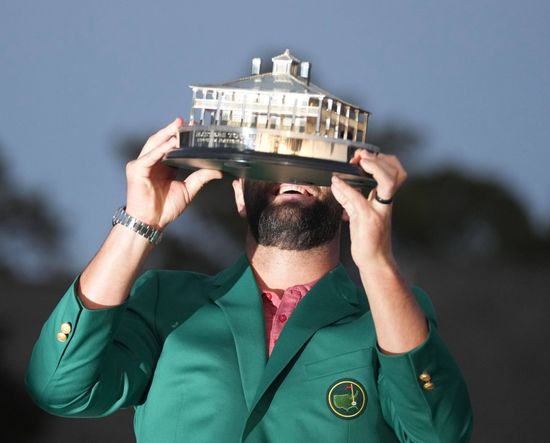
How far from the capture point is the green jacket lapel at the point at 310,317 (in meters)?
3.42

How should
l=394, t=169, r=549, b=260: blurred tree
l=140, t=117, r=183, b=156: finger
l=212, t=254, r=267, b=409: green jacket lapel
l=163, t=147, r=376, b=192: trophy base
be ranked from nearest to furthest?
l=163, t=147, r=376, b=192: trophy base → l=140, t=117, r=183, b=156: finger → l=212, t=254, r=267, b=409: green jacket lapel → l=394, t=169, r=549, b=260: blurred tree

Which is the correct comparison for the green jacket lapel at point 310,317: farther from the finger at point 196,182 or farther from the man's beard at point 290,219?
the finger at point 196,182

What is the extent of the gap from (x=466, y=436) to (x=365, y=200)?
59cm

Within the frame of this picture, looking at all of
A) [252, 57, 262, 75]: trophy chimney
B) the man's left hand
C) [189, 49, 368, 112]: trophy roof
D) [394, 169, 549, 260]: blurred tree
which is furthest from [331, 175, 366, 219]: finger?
[394, 169, 549, 260]: blurred tree

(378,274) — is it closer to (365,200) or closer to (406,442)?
(365,200)

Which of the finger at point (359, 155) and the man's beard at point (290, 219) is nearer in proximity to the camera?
the finger at point (359, 155)

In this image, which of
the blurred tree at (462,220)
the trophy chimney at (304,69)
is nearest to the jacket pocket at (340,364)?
the trophy chimney at (304,69)

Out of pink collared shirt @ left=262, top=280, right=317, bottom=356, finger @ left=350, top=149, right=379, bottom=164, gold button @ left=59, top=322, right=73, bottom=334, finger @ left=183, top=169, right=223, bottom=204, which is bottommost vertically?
pink collared shirt @ left=262, top=280, right=317, bottom=356

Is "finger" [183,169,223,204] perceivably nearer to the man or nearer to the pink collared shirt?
the man

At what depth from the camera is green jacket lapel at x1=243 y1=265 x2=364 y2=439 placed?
3.42 meters

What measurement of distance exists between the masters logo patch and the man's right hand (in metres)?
0.51

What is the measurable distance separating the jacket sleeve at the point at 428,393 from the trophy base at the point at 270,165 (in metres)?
0.37

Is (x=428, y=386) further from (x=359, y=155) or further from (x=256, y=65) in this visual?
(x=256, y=65)

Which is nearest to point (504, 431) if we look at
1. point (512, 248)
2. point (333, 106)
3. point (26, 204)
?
point (512, 248)
